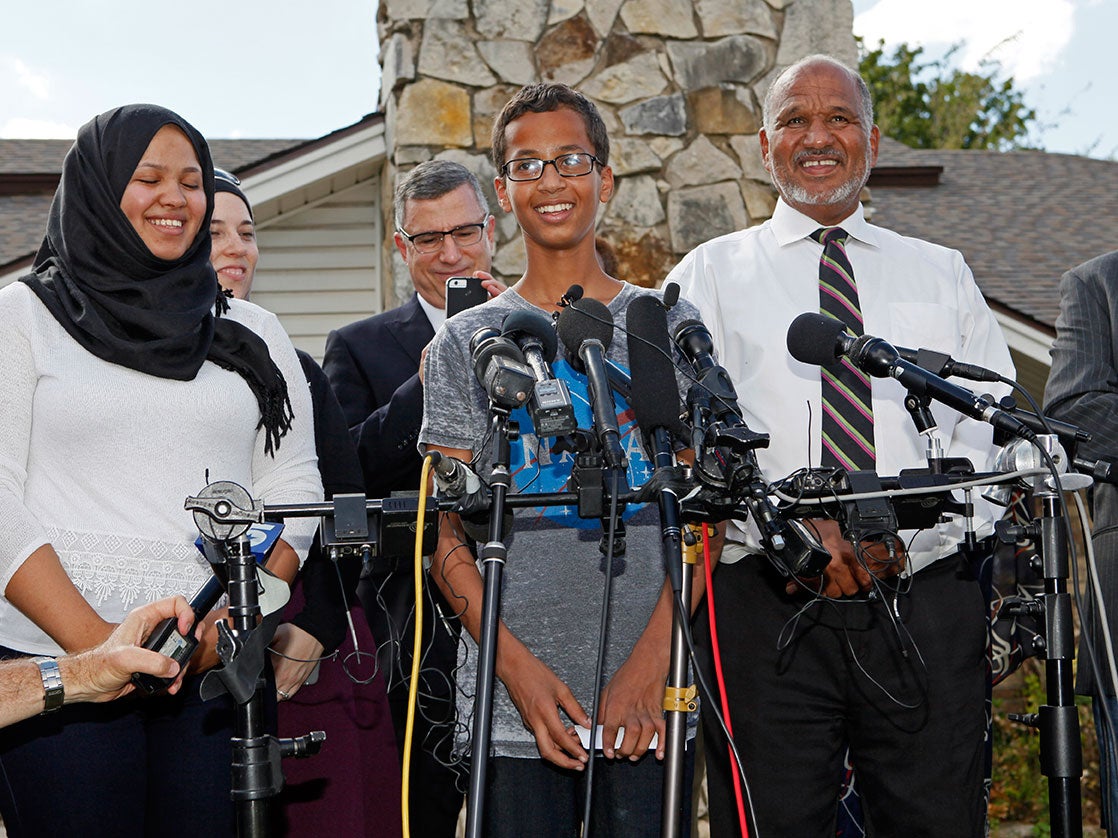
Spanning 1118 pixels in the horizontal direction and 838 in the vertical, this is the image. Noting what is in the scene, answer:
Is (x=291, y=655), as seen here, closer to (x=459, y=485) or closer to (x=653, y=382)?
(x=459, y=485)

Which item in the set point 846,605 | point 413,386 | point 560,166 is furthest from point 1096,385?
point 413,386

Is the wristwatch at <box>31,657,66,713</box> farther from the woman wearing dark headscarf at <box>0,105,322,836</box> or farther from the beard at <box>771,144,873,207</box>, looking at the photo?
the beard at <box>771,144,873,207</box>

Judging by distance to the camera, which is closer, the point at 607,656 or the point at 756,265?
the point at 607,656

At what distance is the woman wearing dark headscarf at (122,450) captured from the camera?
260 centimetres

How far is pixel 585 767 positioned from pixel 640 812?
0.56ft

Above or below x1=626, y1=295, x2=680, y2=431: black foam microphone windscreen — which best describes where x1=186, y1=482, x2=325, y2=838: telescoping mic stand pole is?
below

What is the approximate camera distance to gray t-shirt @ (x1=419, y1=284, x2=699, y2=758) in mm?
2846

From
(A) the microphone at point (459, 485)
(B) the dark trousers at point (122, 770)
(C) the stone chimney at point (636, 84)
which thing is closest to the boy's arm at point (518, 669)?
(A) the microphone at point (459, 485)

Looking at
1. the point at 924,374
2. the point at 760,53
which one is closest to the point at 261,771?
the point at 924,374

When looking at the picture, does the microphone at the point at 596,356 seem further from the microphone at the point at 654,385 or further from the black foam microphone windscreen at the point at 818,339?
the black foam microphone windscreen at the point at 818,339

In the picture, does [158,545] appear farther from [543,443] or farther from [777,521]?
[777,521]

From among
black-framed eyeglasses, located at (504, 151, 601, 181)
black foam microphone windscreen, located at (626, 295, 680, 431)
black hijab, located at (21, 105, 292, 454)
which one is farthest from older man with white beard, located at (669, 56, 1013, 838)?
black hijab, located at (21, 105, 292, 454)

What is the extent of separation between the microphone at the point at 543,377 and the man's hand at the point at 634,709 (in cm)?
80

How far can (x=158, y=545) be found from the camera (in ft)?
9.25
